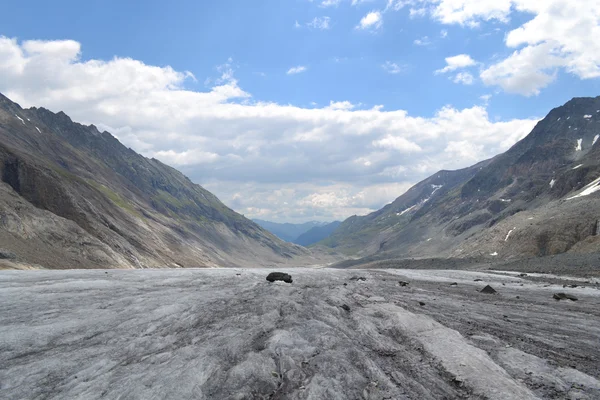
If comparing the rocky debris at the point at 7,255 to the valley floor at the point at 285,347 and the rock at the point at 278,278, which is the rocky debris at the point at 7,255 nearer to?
the valley floor at the point at 285,347

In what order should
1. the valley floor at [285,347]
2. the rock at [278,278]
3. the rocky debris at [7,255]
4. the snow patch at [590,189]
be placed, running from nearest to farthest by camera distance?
1. the valley floor at [285,347]
2. the rock at [278,278]
3. the rocky debris at [7,255]
4. the snow patch at [590,189]

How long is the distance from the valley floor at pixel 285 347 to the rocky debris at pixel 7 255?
33.6 metres

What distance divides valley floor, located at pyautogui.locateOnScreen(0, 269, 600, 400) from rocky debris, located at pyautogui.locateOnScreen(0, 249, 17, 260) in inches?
1324

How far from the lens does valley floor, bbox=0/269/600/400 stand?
1380cm

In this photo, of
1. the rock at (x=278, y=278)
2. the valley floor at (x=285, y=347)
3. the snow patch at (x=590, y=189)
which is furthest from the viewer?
the snow patch at (x=590, y=189)

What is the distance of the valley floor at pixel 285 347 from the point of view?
45.3 feet

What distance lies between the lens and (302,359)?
53.3ft

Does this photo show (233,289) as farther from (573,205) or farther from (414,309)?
(573,205)

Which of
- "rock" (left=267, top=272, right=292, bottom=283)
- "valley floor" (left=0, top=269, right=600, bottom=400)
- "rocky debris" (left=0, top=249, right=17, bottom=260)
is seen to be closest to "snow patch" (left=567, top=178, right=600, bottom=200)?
"valley floor" (left=0, top=269, right=600, bottom=400)

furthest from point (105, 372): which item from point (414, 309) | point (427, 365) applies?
point (414, 309)

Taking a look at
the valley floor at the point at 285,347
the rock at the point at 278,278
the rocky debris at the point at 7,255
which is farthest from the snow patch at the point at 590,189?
the rocky debris at the point at 7,255

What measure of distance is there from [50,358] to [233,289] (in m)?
18.9

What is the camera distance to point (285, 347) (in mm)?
17562

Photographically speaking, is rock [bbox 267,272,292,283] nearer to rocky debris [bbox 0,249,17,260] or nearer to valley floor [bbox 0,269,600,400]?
valley floor [bbox 0,269,600,400]
